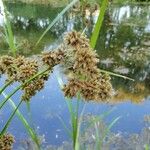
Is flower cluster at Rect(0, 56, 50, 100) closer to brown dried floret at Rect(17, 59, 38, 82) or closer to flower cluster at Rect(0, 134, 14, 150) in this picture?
brown dried floret at Rect(17, 59, 38, 82)

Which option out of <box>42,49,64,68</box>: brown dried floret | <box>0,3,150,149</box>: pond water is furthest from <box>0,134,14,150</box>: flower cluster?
<box>42,49,64,68</box>: brown dried floret

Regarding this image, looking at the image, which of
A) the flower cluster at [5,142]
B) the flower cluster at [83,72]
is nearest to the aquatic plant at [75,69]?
the flower cluster at [83,72]

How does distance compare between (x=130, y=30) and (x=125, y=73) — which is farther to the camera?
(x=130, y=30)

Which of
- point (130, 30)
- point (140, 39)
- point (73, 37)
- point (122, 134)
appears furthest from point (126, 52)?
point (73, 37)

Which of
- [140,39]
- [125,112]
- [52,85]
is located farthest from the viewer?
[140,39]

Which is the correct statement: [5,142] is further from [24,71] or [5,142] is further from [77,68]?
[77,68]

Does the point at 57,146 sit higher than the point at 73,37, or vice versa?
the point at 73,37

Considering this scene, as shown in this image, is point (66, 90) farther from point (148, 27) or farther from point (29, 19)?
point (29, 19)

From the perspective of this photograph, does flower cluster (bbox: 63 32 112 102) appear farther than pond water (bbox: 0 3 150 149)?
No
